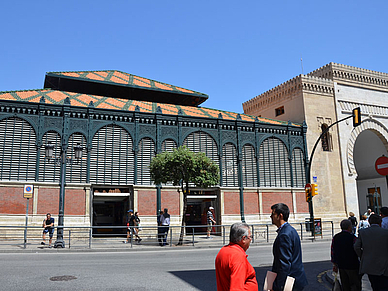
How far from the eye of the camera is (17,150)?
77.2 ft

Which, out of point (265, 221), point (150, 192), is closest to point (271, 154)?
point (265, 221)

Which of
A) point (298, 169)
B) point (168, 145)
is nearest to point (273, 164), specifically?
point (298, 169)

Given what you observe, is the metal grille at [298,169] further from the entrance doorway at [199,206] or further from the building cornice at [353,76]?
the building cornice at [353,76]

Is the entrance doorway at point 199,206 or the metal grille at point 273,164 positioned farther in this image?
the metal grille at point 273,164

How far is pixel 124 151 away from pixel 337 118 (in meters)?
21.7

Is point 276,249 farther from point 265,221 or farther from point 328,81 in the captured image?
point 328,81

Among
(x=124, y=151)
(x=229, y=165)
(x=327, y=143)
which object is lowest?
(x=229, y=165)

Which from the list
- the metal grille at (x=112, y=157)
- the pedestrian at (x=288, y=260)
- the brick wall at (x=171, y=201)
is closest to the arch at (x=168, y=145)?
the metal grille at (x=112, y=157)

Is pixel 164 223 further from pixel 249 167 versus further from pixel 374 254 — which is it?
pixel 374 254

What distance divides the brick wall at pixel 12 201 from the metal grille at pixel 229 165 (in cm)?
1414

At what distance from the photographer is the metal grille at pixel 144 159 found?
2624 cm

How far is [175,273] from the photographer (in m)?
10.8

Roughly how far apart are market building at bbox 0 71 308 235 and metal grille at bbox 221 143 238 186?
0.08 meters

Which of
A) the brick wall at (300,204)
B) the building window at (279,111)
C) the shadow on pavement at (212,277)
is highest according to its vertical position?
the building window at (279,111)
